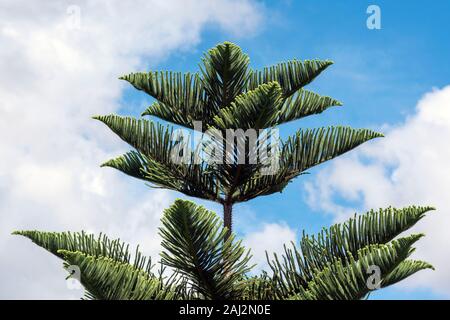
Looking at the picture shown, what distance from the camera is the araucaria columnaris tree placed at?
5012 mm

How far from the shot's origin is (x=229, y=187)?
620 centimetres

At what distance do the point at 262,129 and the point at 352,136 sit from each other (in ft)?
3.20

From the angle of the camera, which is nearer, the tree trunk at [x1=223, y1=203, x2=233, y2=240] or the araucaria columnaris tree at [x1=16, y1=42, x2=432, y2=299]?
the araucaria columnaris tree at [x1=16, y1=42, x2=432, y2=299]

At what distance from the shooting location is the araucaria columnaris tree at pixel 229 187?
501 centimetres

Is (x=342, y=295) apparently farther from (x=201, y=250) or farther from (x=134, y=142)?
(x=134, y=142)

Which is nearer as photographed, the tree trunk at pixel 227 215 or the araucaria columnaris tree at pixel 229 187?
the araucaria columnaris tree at pixel 229 187
